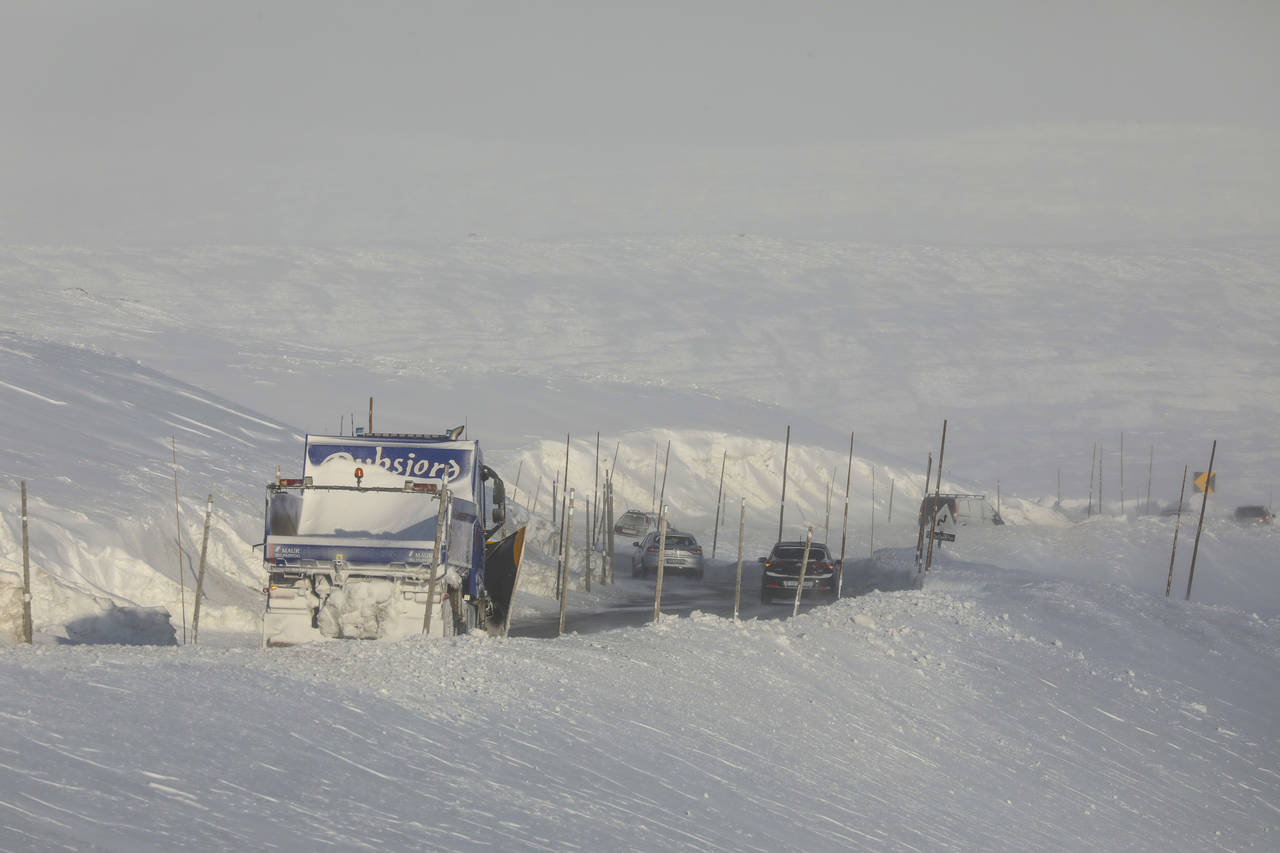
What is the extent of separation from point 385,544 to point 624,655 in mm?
3257

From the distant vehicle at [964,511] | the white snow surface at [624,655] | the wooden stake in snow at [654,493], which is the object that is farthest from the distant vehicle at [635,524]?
the distant vehicle at [964,511]

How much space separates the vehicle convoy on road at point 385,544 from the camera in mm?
17859

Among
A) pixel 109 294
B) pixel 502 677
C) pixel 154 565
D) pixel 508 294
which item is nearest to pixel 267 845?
pixel 502 677

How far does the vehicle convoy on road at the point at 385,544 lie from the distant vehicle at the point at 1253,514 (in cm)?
4140

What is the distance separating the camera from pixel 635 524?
168 feet

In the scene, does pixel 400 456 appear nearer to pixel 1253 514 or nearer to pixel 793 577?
pixel 793 577

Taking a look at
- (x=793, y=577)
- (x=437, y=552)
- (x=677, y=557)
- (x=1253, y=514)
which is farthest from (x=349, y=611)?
(x=1253, y=514)

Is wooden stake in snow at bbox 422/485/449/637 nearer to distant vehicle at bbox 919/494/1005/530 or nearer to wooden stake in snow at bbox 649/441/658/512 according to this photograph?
distant vehicle at bbox 919/494/1005/530

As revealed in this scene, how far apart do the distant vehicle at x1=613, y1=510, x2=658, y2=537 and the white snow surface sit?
2.16 meters

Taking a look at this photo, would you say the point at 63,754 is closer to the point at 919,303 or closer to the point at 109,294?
the point at 109,294

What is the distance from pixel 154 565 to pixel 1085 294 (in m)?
98.5

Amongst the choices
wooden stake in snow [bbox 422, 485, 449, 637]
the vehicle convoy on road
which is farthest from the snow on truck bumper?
wooden stake in snow [bbox 422, 485, 449, 637]

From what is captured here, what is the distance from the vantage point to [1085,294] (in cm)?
11300

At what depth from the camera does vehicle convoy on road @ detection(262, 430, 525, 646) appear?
58.6 ft
